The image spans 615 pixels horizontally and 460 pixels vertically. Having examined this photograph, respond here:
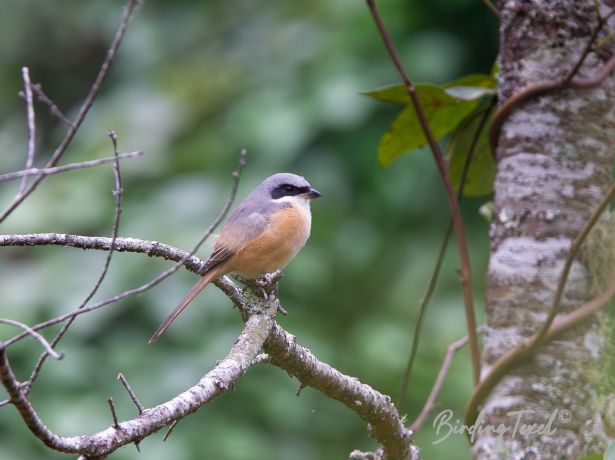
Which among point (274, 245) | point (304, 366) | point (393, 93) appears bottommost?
point (274, 245)

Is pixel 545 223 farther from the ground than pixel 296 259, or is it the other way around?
pixel 545 223

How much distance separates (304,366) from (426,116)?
96cm

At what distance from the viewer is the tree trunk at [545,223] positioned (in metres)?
1.89

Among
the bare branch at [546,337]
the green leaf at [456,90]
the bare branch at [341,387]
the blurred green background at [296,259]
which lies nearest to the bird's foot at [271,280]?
the bare branch at [341,387]

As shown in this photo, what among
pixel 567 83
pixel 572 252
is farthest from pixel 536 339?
pixel 567 83

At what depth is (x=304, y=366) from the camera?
7.85 ft

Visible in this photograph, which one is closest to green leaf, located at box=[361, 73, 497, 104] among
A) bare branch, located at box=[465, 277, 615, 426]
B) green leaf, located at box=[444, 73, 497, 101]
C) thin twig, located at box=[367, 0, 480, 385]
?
green leaf, located at box=[444, 73, 497, 101]

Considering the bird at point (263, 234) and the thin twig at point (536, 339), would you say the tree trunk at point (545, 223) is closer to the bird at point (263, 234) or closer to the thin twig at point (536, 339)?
the thin twig at point (536, 339)

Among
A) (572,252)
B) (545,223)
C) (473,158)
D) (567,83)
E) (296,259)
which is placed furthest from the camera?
(296,259)

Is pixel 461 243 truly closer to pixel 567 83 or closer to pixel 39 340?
pixel 567 83

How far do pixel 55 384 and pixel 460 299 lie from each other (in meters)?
2.25

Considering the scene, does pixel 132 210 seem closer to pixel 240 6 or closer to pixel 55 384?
pixel 55 384

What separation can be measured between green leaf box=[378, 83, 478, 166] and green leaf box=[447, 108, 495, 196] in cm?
7

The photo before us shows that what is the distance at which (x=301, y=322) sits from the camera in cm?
468
